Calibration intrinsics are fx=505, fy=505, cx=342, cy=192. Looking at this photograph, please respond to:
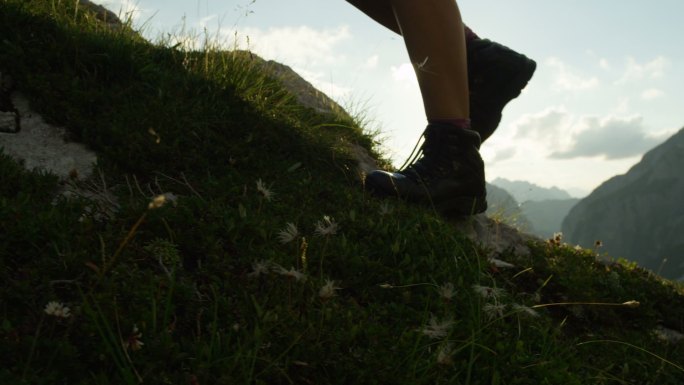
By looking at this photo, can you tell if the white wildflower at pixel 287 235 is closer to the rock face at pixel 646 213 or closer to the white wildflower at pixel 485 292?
the white wildflower at pixel 485 292

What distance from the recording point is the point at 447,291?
2.42m

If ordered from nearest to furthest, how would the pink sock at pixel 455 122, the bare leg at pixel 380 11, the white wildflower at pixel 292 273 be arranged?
the white wildflower at pixel 292 273
the pink sock at pixel 455 122
the bare leg at pixel 380 11

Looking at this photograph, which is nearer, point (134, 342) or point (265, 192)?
point (134, 342)

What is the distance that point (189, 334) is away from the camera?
6.46 feet

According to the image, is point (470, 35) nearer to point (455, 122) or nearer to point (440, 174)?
point (455, 122)

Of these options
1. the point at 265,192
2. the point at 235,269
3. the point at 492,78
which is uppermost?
the point at 492,78

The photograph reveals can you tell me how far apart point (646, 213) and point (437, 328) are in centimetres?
20182

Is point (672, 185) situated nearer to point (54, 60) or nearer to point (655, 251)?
point (655, 251)

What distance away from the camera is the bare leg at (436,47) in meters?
3.45

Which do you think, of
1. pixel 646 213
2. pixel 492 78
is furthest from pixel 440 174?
pixel 646 213

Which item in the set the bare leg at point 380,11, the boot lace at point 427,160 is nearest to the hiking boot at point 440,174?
the boot lace at point 427,160

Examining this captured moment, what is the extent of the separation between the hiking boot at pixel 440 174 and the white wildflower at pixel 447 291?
3.93 feet

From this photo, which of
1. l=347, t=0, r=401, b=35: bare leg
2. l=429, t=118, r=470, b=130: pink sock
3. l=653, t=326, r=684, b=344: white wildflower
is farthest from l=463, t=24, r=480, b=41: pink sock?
l=653, t=326, r=684, b=344: white wildflower

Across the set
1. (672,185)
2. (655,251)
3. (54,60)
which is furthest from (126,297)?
(672,185)
